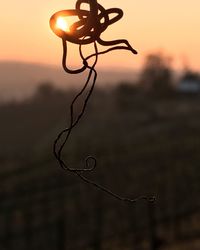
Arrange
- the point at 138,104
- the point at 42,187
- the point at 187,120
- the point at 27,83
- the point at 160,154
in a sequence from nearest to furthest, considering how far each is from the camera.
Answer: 1. the point at 42,187
2. the point at 160,154
3. the point at 187,120
4. the point at 138,104
5. the point at 27,83

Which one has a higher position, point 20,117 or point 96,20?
point 96,20

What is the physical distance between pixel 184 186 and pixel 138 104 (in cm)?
2837

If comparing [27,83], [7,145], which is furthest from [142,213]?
[27,83]

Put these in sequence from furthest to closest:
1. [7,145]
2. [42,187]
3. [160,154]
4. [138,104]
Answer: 1. [138,104]
2. [7,145]
3. [160,154]
4. [42,187]

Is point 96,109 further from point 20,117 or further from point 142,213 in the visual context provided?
point 142,213

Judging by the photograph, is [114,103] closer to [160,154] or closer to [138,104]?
[138,104]

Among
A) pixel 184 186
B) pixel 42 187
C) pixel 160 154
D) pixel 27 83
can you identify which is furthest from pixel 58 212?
pixel 27 83

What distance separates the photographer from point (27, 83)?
6731 cm

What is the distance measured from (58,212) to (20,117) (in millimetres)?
31906

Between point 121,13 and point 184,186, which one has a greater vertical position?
point 121,13

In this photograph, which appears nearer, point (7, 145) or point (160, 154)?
point (160, 154)

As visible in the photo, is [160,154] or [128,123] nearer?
[160,154]

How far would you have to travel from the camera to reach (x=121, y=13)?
2.48 ft

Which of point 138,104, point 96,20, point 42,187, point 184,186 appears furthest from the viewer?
point 138,104
